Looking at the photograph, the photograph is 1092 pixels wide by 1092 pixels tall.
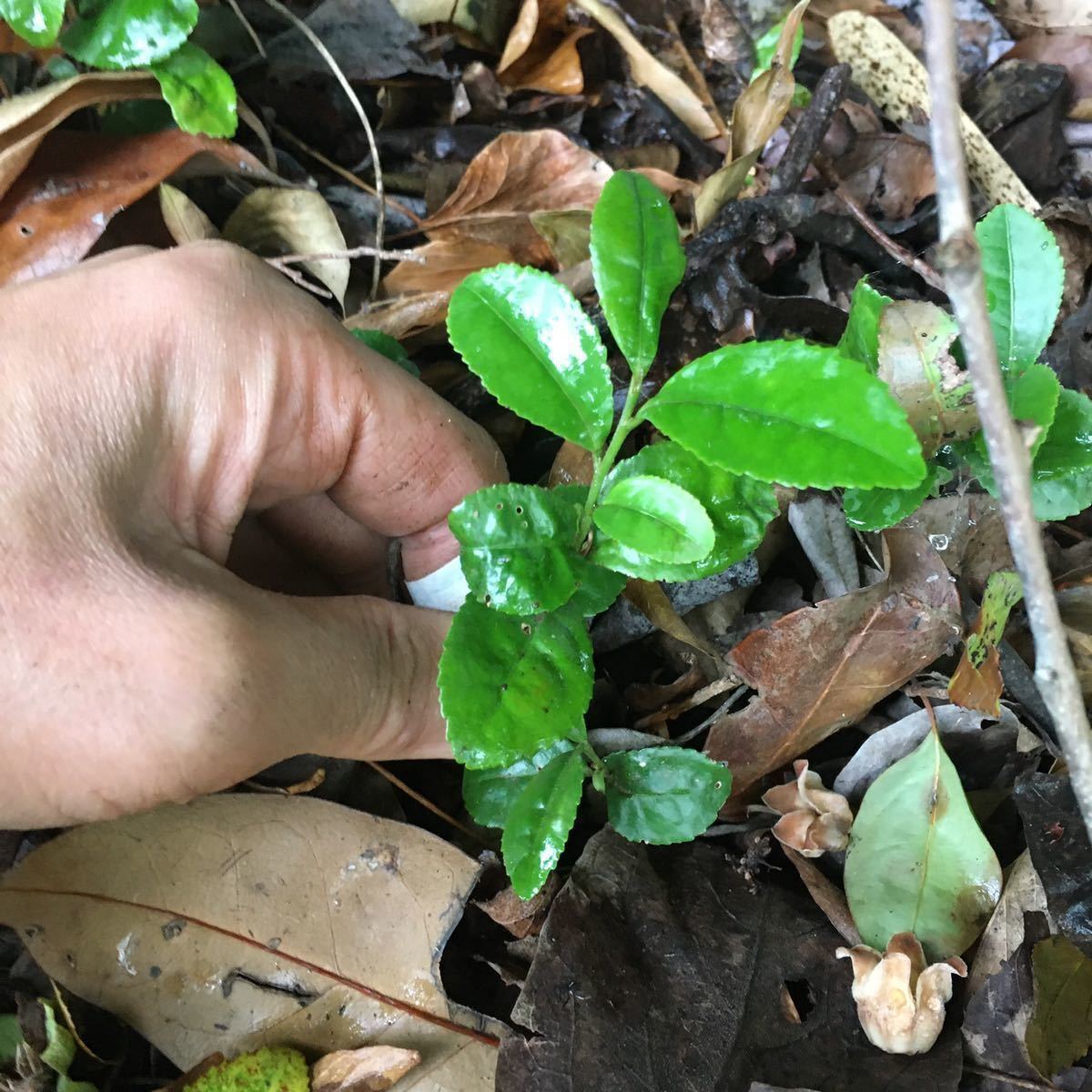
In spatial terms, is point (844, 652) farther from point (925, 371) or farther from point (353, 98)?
point (353, 98)

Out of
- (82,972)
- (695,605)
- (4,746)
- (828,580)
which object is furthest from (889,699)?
(82,972)

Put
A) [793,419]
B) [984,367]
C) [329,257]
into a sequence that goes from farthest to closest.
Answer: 1. [329,257]
2. [793,419]
3. [984,367]

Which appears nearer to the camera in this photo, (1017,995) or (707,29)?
(1017,995)

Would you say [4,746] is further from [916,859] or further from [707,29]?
[707,29]

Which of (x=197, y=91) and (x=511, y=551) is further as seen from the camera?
(x=197, y=91)

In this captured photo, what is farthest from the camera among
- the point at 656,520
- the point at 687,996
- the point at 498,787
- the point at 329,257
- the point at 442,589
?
the point at 329,257

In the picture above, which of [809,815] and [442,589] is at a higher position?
[442,589]

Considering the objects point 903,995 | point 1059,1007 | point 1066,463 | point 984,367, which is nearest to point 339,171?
point 1066,463
